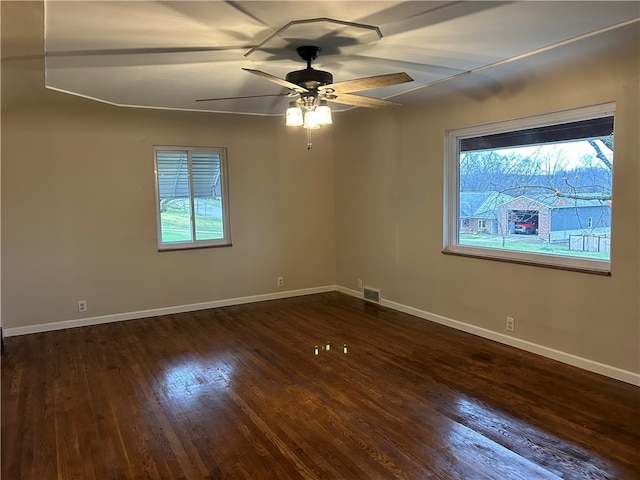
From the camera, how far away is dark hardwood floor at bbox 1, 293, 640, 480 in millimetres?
2408

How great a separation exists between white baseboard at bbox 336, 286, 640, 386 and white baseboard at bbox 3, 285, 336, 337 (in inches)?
57.7

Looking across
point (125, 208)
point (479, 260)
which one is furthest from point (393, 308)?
point (125, 208)

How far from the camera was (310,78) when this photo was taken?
3.01 metres

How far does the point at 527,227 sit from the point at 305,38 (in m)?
2.55

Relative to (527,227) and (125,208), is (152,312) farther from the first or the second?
(527,227)

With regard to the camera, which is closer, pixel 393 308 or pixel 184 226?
pixel 393 308

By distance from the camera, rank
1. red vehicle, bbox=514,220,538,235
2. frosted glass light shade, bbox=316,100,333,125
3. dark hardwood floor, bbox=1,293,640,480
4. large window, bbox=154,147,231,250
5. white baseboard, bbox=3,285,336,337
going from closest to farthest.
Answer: dark hardwood floor, bbox=1,293,640,480 → frosted glass light shade, bbox=316,100,333,125 → red vehicle, bbox=514,220,538,235 → white baseboard, bbox=3,285,336,337 → large window, bbox=154,147,231,250

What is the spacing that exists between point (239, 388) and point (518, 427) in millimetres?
1888

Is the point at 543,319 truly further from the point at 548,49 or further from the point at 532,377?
the point at 548,49

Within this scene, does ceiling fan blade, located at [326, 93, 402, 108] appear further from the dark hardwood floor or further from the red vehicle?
the dark hardwood floor

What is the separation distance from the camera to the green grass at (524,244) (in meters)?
3.65

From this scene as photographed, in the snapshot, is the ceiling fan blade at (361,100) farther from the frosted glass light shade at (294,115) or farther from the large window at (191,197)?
the large window at (191,197)

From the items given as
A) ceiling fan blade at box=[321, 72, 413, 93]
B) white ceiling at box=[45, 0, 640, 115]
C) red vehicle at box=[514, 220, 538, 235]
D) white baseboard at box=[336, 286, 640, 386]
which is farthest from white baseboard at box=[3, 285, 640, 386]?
ceiling fan blade at box=[321, 72, 413, 93]

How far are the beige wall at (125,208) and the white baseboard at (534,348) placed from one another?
192 cm
